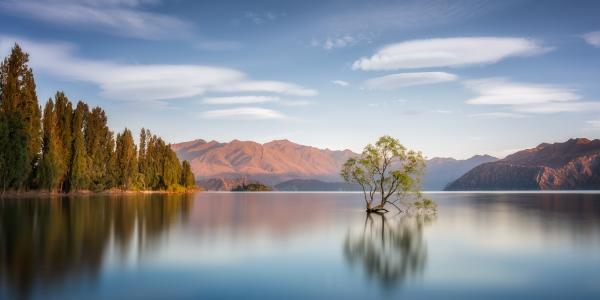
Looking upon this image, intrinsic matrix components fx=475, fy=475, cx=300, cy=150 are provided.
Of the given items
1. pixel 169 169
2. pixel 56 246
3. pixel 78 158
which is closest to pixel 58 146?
pixel 78 158

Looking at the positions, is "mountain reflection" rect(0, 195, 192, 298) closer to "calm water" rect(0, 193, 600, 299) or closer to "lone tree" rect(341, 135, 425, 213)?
"calm water" rect(0, 193, 600, 299)

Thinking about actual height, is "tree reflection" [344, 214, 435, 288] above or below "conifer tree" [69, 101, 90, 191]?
below

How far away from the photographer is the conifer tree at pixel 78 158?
94062 mm

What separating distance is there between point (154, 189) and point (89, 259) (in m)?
131

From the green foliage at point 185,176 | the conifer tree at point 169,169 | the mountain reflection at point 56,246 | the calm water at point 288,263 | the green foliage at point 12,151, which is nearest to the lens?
the calm water at point 288,263

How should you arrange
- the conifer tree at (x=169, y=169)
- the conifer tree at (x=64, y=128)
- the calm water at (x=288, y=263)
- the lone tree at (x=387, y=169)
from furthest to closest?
the conifer tree at (x=169, y=169) < the conifer tree at (x=64, y=128) < the lone tree at (x=387, y=169) < the calm water at (x=288, y=263)

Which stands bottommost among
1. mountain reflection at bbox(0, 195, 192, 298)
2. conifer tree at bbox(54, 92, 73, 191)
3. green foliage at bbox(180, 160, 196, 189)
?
mountain reflection at bbox(0, 195, 192, 298)

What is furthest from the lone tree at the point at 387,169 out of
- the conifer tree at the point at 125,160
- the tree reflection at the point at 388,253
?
the conifer tree at the point at 125,160

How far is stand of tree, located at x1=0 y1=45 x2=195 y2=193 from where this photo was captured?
72688mm

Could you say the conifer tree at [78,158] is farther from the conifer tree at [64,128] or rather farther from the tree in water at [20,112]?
the tree in water at [20,112]

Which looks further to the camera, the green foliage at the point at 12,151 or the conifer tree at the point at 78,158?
the conifer tree at the point at 78,158

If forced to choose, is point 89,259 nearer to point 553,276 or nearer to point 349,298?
point 349,298

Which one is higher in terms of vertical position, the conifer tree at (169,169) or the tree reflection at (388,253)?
the conifer tree at (169,169)

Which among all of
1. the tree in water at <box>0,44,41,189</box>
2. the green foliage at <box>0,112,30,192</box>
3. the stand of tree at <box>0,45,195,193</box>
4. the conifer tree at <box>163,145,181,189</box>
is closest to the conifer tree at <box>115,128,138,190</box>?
the stand of tree at <box>0,45,195,193</box>
